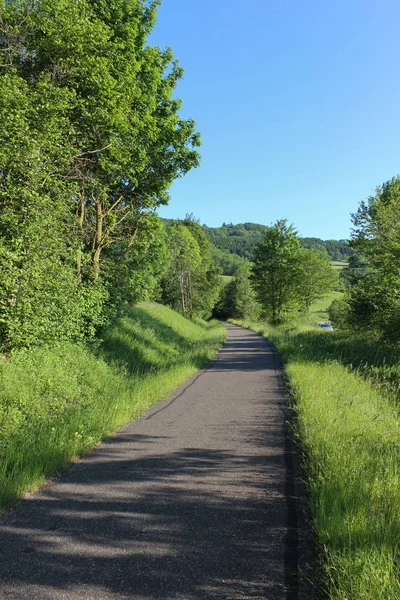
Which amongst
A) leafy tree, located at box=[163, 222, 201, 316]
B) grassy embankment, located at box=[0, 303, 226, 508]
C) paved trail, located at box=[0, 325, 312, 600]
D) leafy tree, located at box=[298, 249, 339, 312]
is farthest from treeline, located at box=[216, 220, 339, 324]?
paved trail, located at box=[0, 325, 312, 600]

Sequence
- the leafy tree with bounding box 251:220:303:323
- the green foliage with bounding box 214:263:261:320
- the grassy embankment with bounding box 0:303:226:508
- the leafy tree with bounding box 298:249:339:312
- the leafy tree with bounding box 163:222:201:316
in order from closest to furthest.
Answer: the grassy embankment with bounding box 0:303:226:508 < the leafy tree with bounding box 251:220:303:323 < the leafy tree with bounding box 163:222:201:316 < the leafy tree with bounding box 298:249:339:312 < the green foliage with bounding box 214:263:261:320

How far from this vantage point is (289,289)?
4594 cm

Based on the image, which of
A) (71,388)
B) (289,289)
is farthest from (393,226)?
(289,289)

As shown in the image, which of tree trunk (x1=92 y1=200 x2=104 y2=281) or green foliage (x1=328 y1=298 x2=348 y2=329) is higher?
tree trunk (x1=92 y1=200 x2=104 y2=281)

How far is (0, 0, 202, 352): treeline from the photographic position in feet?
29.5

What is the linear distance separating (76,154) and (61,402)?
305 inches

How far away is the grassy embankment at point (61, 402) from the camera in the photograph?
4.88m

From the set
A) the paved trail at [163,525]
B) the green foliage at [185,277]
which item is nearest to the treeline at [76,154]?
the paved trail at [163,525]

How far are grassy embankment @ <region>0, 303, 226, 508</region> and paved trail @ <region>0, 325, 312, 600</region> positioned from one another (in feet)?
1.01

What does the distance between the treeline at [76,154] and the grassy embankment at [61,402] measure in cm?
83

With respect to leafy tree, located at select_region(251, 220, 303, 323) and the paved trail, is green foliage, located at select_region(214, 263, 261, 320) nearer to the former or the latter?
leafy tree, located at select_region(251, 220, 303, 323)

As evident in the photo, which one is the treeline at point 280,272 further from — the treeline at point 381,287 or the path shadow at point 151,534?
the path shadow at point 151,534

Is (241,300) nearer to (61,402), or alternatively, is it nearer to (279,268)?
(279,268)

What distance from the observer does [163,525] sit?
3594 millimetres
